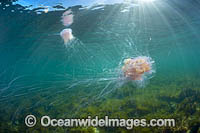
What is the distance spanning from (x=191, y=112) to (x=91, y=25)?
42.3ft

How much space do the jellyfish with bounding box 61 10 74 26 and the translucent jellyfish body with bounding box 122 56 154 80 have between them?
32.3ft

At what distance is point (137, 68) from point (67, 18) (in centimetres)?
1143

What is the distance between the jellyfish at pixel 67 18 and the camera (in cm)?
1313

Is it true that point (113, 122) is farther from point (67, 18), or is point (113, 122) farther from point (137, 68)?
point (67, 18)

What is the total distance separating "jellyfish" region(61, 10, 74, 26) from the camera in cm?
1313

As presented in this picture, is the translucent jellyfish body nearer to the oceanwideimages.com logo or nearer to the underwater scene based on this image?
the underwater scene

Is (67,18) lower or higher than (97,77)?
higher

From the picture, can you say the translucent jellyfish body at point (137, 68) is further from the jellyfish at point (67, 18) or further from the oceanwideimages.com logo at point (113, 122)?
the jellyfish at point (67, 18)

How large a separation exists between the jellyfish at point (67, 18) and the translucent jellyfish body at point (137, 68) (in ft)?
32.3

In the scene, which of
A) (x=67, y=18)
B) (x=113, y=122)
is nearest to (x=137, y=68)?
(x=113, y=122)

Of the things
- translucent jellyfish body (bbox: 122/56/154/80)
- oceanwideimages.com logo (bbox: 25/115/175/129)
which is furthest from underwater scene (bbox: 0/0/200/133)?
oceanwideimages.com logo (bbox: 25/115/175/129)

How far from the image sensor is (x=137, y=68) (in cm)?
500

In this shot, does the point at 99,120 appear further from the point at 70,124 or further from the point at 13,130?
the point at 13,130

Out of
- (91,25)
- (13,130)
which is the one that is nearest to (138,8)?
(91,25)
